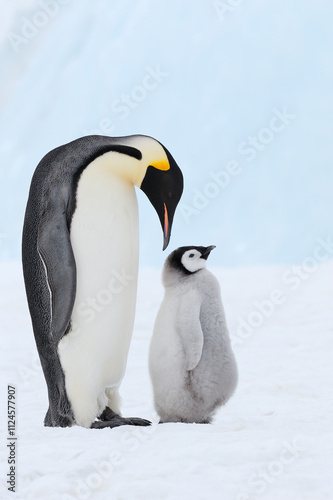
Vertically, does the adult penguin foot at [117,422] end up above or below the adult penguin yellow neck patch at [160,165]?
below

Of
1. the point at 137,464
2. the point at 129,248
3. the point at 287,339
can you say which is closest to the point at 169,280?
the point at 129,248

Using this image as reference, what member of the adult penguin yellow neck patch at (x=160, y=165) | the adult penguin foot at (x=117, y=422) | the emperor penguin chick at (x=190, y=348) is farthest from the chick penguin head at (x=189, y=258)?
the adult penguin foot at (x=117, y=422)

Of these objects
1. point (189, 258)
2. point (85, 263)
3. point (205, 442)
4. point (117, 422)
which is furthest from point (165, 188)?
point (205, 442)

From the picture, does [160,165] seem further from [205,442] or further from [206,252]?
[205,442]

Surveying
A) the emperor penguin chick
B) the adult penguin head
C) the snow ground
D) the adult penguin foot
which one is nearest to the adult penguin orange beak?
the adult penguin head

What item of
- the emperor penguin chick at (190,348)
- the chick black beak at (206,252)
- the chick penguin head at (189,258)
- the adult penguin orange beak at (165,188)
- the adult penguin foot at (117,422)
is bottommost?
the adult penguin foot at (117,422)

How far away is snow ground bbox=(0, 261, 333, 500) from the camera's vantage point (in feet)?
5.93

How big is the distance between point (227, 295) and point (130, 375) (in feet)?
6.89

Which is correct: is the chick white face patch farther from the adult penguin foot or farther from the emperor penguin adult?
the adult penguin foot

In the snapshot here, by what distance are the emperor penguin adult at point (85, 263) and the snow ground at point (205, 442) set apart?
8.0 inches

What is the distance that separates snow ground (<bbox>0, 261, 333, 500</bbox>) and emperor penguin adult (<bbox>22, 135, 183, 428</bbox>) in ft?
0.67

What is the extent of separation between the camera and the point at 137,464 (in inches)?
77.0

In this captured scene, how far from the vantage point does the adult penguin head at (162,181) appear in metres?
2.66

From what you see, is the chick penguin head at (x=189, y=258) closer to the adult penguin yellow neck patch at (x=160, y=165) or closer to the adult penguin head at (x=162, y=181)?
the adult penguin head at (x=162, y=181)
